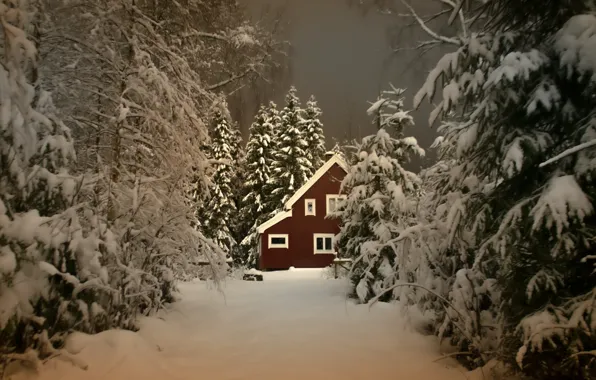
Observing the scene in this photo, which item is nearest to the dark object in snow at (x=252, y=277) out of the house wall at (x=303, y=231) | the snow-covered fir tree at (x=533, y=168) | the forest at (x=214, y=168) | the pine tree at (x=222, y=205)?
the house wall at (x=303, y=231)

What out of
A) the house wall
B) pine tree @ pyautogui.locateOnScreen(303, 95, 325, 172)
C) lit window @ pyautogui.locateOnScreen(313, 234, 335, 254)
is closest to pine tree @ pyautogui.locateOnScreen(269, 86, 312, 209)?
pine tree @ pyautogui.locateOnScreen(303, 95, 325, 172)

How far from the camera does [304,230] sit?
32500 millimetres

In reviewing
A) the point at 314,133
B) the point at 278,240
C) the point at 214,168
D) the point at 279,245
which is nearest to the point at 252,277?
the point at 279,245

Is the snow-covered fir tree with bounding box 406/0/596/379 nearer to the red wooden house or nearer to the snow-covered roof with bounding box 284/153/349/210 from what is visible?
the snow-covered roof with bounding box 284/153/349/210

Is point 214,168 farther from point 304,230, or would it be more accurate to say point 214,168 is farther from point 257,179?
point 257,179

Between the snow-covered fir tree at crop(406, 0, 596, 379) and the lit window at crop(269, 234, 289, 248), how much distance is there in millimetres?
26364

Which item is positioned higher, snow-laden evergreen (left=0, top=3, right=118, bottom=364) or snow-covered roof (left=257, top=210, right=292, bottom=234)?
snow-covered roof (left=257, top=210, right=292, bottom=234)

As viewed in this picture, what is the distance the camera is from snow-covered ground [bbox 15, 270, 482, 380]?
6051mm

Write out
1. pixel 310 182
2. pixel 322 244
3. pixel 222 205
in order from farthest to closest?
1. pixel 222 205
2. pixel 322 244
3. pixel 310 182

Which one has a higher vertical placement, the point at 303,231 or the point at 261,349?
the point at 303,231

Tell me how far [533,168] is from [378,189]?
884cm

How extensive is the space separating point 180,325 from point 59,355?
3742mm

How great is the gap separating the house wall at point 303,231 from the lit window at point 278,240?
0.21m

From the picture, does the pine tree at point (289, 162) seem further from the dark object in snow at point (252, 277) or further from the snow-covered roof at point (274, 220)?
the dark object in snow at point (252, 277)
